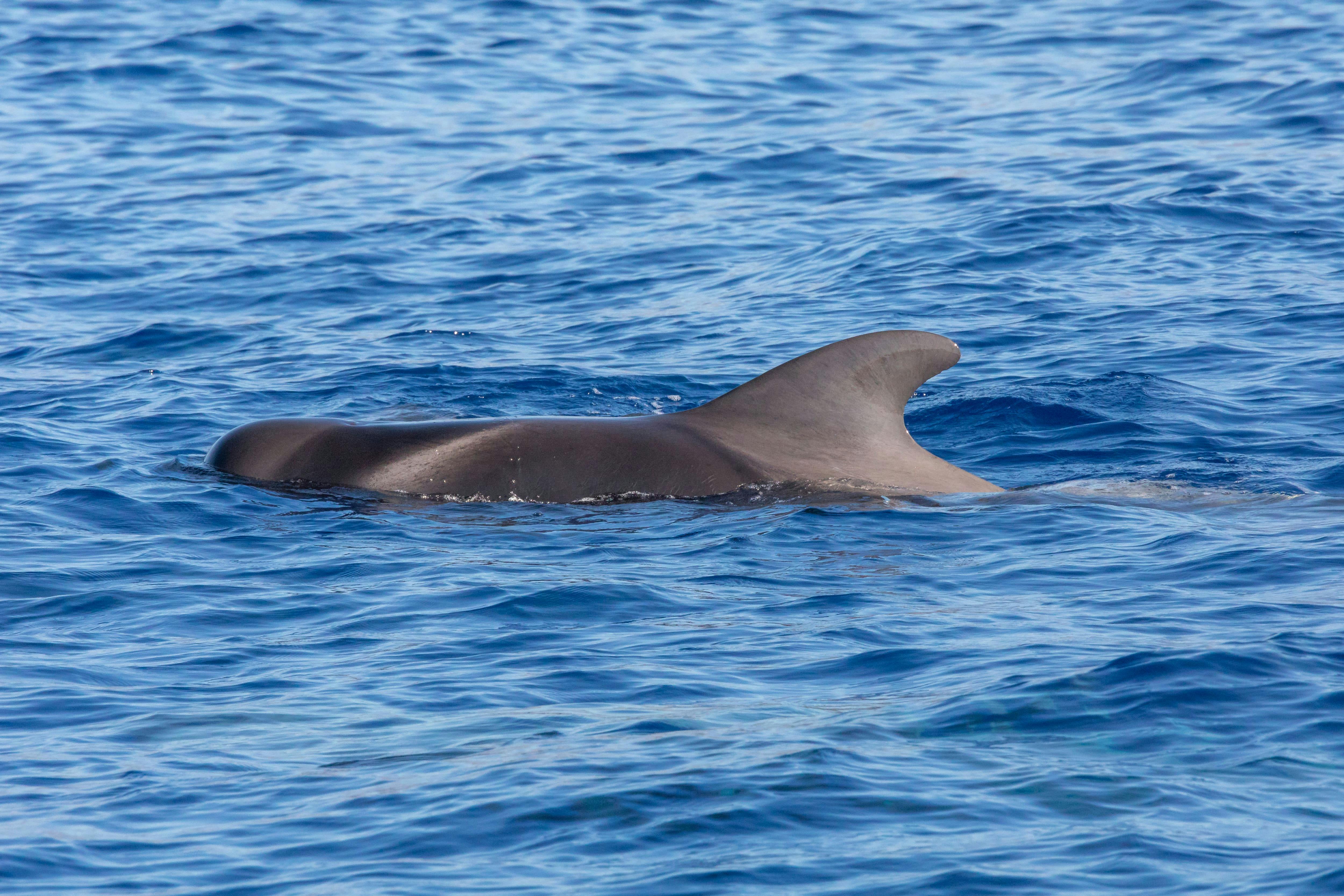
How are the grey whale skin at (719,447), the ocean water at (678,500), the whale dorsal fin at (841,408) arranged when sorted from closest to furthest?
the ocean water at (678,500)
the grey whale skin at (719,447)
the whale dorsal fin at (841,408)

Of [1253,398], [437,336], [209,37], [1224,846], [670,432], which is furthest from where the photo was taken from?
[209,37]

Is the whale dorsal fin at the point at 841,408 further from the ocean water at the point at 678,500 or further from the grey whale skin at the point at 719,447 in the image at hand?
the ocean water at the point at 678,500

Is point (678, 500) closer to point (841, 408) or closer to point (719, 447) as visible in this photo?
point (719, 447)

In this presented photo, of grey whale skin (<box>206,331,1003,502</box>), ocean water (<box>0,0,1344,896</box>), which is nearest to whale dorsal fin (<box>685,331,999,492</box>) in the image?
grey whale skin (<box>206,331,1003,502</box>)

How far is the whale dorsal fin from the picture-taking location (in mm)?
10859

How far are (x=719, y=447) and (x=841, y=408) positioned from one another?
0.86m

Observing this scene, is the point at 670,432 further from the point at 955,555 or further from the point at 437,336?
the point at 437,336

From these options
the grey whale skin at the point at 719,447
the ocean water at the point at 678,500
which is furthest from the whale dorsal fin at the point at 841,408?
the ocean water at the point at 678,500

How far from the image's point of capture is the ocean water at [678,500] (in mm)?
6445

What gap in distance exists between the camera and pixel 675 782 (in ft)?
21.9

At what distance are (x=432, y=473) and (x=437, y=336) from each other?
5.80m

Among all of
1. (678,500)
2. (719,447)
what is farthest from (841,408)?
(678,500)

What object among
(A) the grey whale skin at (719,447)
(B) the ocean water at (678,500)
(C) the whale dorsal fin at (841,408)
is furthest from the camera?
(C) the whale dorsal fin at (841,408)

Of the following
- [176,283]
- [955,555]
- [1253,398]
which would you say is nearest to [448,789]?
[955,555]
